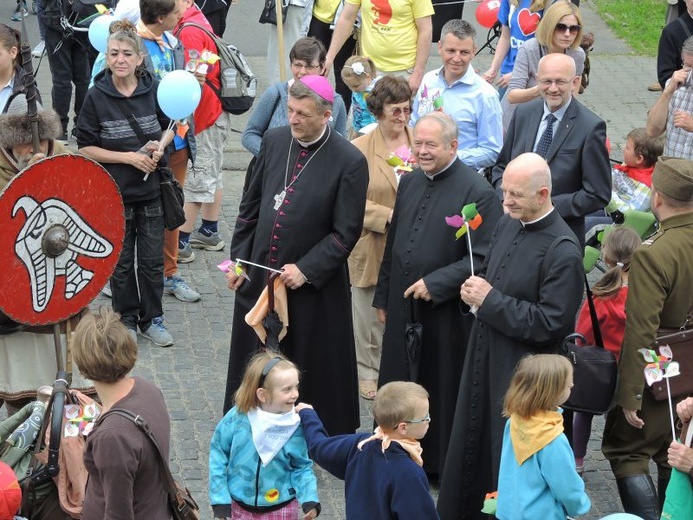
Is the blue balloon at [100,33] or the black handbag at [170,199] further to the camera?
the blue balloon at [100,33]

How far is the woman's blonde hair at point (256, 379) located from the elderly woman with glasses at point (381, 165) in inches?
92.2

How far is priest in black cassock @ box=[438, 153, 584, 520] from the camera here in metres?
5.64

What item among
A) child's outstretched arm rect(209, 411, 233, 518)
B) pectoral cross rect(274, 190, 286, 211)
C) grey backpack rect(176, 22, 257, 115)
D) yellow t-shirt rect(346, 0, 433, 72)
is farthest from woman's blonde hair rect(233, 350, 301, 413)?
yellow t-shirt rect(346, 0, 433, 72)

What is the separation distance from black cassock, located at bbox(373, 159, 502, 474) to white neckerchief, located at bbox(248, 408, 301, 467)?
1600mm

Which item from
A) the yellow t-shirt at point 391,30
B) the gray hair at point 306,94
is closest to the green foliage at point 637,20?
the yellow t-shirt at point 391,30

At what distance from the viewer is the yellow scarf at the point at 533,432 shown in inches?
197

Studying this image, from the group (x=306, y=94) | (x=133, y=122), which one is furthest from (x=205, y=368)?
(x=306, y=94)

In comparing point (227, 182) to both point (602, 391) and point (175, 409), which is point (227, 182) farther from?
point (602, 391)

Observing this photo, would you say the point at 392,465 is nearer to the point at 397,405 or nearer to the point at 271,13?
the point at 397,405

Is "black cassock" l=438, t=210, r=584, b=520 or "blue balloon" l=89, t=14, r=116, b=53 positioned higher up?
"blue balloon" l=89, t=14, r=116, b=53

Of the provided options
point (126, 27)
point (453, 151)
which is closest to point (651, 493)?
point (453, 151)

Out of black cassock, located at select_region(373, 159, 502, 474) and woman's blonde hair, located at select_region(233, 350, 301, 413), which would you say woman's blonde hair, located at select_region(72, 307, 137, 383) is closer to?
woman's blonde hair, located at select_region(233, 350, 301, 413)

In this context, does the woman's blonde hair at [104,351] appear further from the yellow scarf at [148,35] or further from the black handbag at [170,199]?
the yellow scarf at [148,35]

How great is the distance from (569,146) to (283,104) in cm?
197
